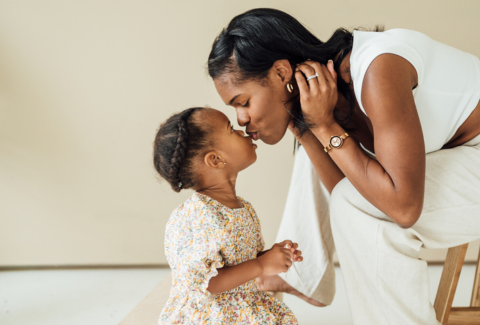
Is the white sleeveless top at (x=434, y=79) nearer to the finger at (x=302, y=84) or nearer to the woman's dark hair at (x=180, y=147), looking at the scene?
the finger at (x=302, y=84)

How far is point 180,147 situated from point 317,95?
0.38 metres

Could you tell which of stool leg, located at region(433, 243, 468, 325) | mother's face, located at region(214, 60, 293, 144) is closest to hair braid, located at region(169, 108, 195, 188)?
mother's face, located at region(214, 60, 293, 144)

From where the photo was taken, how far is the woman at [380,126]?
941 mm

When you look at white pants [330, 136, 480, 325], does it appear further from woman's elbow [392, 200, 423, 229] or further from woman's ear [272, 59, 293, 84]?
woman's ear [272, 59, 293, 84]

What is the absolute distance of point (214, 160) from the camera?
3.66ft

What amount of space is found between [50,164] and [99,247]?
1.60 ft

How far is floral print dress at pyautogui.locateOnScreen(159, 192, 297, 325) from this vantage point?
1024 mm

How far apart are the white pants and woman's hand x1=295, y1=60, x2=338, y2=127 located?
22 centimetres

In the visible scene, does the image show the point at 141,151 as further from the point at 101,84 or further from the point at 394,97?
the point at 394,97

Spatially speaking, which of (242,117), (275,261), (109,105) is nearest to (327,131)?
(242,117)

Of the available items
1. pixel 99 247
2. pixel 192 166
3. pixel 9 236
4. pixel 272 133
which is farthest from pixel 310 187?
pixel 9 236

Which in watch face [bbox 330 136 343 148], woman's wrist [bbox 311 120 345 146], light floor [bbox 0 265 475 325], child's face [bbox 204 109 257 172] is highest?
woman's wrist [bbox 311 120 345 146]

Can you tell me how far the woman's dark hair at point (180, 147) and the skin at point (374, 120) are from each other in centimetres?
14

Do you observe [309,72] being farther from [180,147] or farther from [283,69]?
[180,147]
